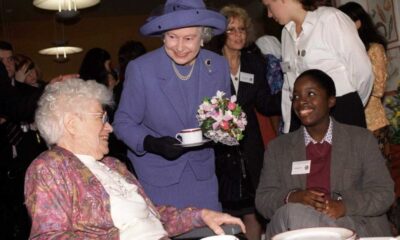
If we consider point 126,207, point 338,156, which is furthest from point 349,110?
point 126,207

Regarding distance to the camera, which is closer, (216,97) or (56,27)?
(216,97)

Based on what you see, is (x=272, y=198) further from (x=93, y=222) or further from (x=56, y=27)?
(x=56, y=27)

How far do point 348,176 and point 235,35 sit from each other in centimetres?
157

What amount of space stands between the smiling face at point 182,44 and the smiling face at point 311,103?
52cm

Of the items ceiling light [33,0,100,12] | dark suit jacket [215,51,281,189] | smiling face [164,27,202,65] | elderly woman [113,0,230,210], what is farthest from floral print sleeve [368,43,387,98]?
ceiling light [33,0,100,12]

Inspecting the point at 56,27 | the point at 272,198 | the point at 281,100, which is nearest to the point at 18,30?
the point at 56,27

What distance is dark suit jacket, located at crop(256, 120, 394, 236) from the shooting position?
8.45ft

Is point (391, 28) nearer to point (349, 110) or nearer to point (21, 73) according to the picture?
point (349, 110)

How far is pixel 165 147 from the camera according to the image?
8.91 feet

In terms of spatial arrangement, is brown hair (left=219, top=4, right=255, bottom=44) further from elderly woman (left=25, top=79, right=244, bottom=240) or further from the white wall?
elderly woman (left=25, top=79, right=244, bottom=240)

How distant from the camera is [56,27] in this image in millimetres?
12836

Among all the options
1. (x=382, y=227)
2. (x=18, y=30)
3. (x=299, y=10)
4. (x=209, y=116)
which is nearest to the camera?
(x=382, y=227)

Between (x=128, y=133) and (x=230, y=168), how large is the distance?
0.58 metres

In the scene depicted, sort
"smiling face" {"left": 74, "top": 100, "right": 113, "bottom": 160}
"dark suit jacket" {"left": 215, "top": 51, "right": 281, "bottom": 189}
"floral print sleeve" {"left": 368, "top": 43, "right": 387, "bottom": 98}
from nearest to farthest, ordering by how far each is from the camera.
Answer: "smiling face" {"left": 74, "top": 100, "right": 113, "bottom": 160}, "dark suit jacket" {"left": 215, "top": 51, "right": 281, "bottom": 189}, "floral print sleeve" {"left": 368, "top": 43, "right": 387, "bottom": 98}
